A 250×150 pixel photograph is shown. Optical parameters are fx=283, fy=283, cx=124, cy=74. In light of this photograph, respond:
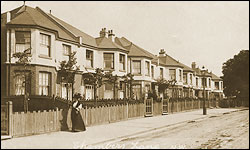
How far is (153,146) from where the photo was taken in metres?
9.57

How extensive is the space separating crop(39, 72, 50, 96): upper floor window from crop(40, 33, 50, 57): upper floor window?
5.32 feet

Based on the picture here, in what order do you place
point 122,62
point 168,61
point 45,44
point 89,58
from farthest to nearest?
point 168,61
point 122,62
point 89,58
point 45,44

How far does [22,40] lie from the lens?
2084cm

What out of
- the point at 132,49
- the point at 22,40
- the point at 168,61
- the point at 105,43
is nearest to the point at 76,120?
the point at 22,40

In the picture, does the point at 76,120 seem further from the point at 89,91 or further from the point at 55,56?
the point at 89,91

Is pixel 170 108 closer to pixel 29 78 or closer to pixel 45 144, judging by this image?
pixel 29 78

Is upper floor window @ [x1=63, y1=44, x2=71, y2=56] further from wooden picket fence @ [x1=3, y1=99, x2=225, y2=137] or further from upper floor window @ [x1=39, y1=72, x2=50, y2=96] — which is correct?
wooden picket fence @ [x1=3, y1=99, x2=225, y2=137]

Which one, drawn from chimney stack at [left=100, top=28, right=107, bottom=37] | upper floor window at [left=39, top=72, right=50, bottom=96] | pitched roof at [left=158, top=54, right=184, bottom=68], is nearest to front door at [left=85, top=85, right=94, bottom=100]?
upper floor window at [left=39, top=72, right=50, bottom=96]

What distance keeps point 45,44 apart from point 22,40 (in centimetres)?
182

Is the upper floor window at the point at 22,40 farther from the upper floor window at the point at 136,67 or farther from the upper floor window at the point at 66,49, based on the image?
the upper floor window at the point at 136,67

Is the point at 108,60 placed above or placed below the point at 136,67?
above

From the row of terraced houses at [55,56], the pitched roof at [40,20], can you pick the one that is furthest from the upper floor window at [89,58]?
the pitched roof at [40,20]

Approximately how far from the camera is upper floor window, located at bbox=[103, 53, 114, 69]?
30.2m

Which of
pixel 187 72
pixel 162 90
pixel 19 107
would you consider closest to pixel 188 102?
pixel 162 90
